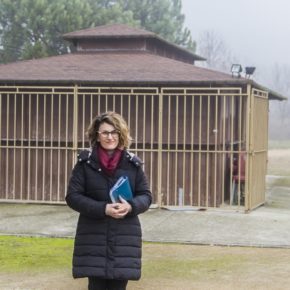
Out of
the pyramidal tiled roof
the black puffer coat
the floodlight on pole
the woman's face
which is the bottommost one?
the black puffer coat

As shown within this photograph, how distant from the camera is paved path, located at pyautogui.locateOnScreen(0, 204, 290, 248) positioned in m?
9.30

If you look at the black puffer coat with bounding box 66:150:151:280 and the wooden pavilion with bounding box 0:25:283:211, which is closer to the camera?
the black puffer coat with bounding box 66:150:151:280

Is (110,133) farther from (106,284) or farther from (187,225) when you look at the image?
(187,225)

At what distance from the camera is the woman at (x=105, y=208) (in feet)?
16.2

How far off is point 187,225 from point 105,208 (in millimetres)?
5698

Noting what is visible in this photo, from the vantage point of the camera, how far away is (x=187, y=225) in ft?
34.2

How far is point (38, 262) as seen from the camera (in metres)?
7.82

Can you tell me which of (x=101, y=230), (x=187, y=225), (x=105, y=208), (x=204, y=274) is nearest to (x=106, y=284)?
(x=101, y=230)

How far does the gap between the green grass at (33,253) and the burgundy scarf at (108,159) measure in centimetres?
287

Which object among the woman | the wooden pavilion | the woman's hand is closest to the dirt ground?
the woman

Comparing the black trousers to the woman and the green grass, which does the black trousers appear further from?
the green grass

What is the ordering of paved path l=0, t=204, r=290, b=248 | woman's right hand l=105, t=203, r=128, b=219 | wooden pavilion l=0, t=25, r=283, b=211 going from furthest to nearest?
wooden pavilion l=0, t=25, r=283, b=211 → paved path l=0, t=204, r=290, b=248 → woman's right hand l=105, t=203, r=128, b=219

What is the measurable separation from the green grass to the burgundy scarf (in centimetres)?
287

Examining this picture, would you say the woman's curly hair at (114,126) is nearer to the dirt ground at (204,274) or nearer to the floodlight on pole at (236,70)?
the dirt ground at (204,274)
